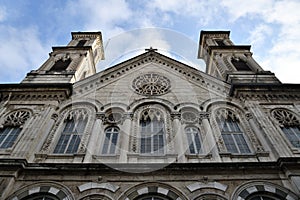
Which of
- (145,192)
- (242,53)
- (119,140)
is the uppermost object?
(242,53)

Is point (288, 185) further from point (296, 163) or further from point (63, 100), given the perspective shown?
point (63, 100)

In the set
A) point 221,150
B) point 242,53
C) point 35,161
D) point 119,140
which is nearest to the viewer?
point 35,161

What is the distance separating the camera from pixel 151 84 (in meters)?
18.5

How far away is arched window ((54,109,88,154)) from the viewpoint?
13094mm

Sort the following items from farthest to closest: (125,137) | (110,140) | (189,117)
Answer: (189,117)
(110,140)
(125,137)

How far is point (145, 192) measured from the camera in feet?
33.7

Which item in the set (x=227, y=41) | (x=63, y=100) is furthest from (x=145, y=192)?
(x=227, y=41)

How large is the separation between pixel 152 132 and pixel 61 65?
43.6 ft

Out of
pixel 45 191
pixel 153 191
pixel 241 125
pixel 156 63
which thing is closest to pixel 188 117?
pixel 241 125

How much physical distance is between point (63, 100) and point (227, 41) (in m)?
20.2

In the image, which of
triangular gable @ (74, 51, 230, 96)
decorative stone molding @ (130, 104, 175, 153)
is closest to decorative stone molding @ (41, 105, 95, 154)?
triangular gable @ (74, 51, 230, 96)

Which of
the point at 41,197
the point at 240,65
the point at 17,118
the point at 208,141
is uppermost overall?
the point at 240,65

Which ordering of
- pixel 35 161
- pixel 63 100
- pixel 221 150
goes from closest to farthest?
pixel 35 161
pixel 221 150
pixel 63 100

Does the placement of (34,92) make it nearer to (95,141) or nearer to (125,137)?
(95,141)
